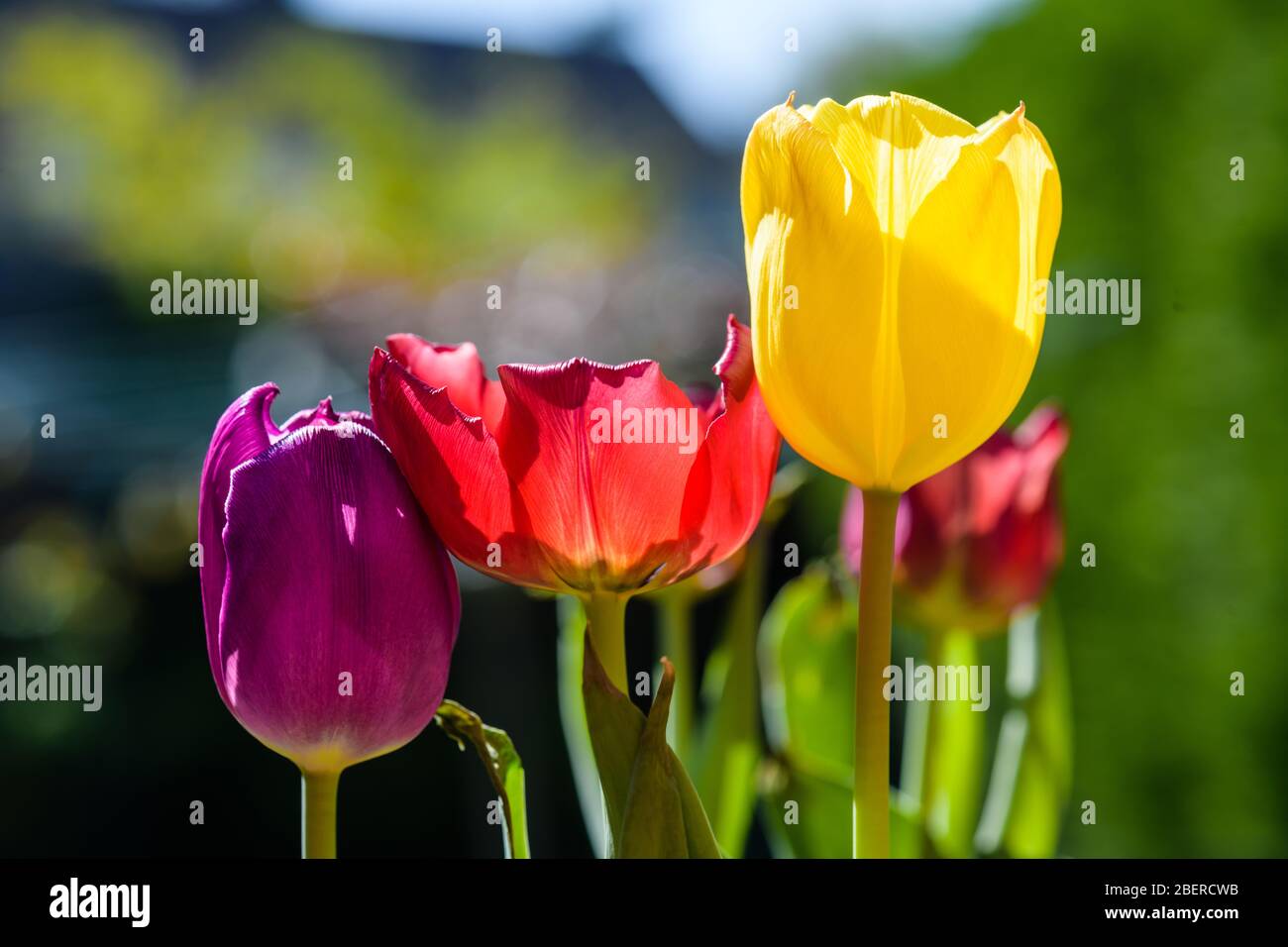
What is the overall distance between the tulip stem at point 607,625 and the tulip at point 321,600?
4 cm

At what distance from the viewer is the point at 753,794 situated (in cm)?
45

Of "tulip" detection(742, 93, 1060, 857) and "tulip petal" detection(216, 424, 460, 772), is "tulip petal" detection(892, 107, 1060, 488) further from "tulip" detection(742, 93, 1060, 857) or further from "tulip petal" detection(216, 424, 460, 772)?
"tulip petal" detection(216, 424, 460, 772)

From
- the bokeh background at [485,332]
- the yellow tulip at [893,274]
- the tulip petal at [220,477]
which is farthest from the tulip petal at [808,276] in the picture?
the bokeh background at [485,332]

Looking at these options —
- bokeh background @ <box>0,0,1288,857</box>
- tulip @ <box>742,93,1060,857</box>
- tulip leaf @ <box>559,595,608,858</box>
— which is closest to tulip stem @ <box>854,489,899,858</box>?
tulip @ <box>742,93,1060,857</box>

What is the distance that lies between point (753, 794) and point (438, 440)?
0.24 metres

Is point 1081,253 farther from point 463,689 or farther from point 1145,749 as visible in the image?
point 463,689

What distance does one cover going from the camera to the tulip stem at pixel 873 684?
10.5 inches

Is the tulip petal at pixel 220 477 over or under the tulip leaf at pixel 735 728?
over

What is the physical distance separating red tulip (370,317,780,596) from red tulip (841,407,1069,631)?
0.18m

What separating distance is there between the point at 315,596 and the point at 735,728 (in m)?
0.21

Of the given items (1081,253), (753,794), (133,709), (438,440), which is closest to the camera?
(438,440)

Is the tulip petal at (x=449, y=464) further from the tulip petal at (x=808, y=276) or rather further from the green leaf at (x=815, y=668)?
the green leaf at (x=815, y=668)

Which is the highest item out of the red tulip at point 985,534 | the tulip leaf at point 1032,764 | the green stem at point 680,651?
the red tulip at point 985,534
